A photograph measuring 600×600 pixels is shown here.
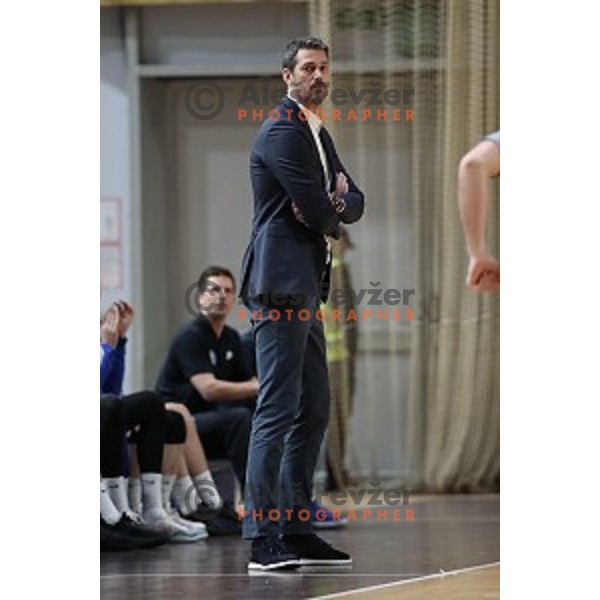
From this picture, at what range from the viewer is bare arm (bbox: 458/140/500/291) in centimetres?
342

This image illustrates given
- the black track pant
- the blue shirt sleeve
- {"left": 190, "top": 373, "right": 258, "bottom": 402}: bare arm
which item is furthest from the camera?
{"left": 190, "top": 373, "right": 258, "bottom": 402}: bare arm

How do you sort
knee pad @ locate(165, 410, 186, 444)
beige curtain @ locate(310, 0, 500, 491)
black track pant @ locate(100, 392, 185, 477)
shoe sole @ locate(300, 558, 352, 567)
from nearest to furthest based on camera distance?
shoe sole @ locate(300, 558, 352, 567) < black track pant @ locate(100, 392, 185, 477) < knee pad @ locate(165, 410, 186, 444) < beige curtain @ locate(310, 0, 500, 491)

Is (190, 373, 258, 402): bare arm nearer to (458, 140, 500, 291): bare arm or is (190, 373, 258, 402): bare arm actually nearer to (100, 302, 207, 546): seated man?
(100, 302, 207, 546): seated man

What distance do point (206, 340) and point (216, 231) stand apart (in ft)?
7.32

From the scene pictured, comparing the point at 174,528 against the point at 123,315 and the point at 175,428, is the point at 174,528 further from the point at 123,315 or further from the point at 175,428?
the point at 123,315

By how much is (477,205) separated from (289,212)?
113 cm

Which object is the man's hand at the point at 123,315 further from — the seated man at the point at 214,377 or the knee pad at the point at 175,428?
the seated man at the point at 214,377

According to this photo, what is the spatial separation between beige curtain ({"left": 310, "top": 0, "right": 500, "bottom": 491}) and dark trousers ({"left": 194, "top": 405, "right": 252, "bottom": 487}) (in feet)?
5.51

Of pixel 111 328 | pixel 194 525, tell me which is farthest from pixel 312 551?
pixel 111 328

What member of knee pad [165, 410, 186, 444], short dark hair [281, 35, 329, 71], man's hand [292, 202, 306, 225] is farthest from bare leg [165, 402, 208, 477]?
short dark hair [281, 35, 329, 71]
